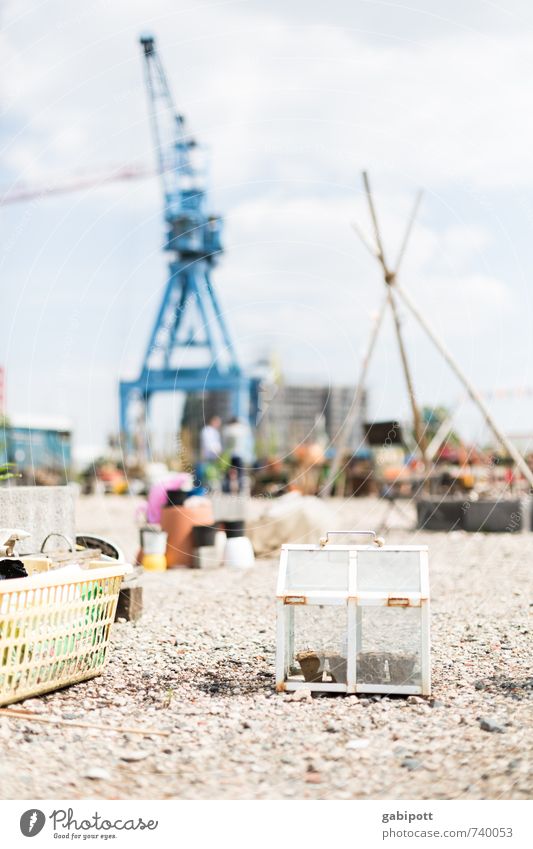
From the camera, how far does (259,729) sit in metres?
4.00

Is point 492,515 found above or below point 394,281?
below

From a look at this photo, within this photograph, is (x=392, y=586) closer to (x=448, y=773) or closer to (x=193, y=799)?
(x=448, y=773)

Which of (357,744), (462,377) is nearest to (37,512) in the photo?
(357,744)

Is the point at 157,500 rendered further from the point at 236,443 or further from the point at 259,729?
the point at 259,729

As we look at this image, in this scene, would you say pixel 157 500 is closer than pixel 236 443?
Yes

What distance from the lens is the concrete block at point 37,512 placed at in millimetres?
6078

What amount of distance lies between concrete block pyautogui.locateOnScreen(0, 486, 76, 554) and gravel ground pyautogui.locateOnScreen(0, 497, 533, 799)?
782 millimetres

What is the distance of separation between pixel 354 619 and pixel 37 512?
2.60 meters

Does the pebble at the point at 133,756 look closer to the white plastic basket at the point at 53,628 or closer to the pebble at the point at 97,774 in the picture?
the pebble at the point at 97,774

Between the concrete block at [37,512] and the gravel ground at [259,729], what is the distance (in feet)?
2.57

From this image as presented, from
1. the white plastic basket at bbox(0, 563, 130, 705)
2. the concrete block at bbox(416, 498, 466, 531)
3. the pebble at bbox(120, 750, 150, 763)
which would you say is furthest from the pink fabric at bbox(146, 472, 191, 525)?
the pebble at bbox(120, 750, 150, 763)

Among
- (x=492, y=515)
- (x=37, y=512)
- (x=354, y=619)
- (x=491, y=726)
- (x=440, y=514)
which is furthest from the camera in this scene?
(x=440, y=514)

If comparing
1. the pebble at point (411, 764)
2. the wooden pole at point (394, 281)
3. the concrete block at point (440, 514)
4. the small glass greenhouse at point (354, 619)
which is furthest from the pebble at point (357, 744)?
the concrete block at point (440, 514)

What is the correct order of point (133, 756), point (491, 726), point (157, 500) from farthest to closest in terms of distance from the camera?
Answer: point (157, 500) → point (491, 726) → point (133, 756)
